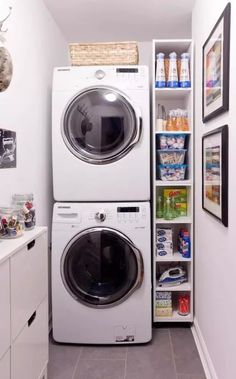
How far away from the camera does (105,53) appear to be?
2.34 meters

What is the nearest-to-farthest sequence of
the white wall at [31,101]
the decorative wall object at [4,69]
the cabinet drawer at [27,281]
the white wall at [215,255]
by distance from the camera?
the cabinet drawer at [27,281]
the white wall at [215,255]
the decorative wall object at [4,69]
the white wall at [31,101]

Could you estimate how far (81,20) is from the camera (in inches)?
101

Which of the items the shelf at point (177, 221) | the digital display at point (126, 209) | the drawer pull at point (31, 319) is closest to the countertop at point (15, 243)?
the drawer pull at point (31, 319)

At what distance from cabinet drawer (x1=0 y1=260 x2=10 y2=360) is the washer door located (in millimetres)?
1000

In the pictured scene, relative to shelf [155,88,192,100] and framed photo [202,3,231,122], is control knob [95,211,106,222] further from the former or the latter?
shelf [155,88,192,100]

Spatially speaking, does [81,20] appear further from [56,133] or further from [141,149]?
[141,149]

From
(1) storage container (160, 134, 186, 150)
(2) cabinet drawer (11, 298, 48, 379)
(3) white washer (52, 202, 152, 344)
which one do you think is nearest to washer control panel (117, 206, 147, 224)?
(3) white washer (52, 202, 152, 344)

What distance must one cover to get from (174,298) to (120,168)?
4.02ft

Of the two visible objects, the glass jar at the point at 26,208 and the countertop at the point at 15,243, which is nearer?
the countertop at the point at 15,243

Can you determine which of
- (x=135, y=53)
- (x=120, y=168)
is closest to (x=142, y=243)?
(x=120, y=168)

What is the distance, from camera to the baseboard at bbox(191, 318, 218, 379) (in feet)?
6.07

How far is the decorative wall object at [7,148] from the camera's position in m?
1.66

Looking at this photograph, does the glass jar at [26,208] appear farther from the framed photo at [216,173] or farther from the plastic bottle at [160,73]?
the plastic bottle at [160,73]

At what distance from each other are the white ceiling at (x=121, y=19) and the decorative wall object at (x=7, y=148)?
3.82ft
